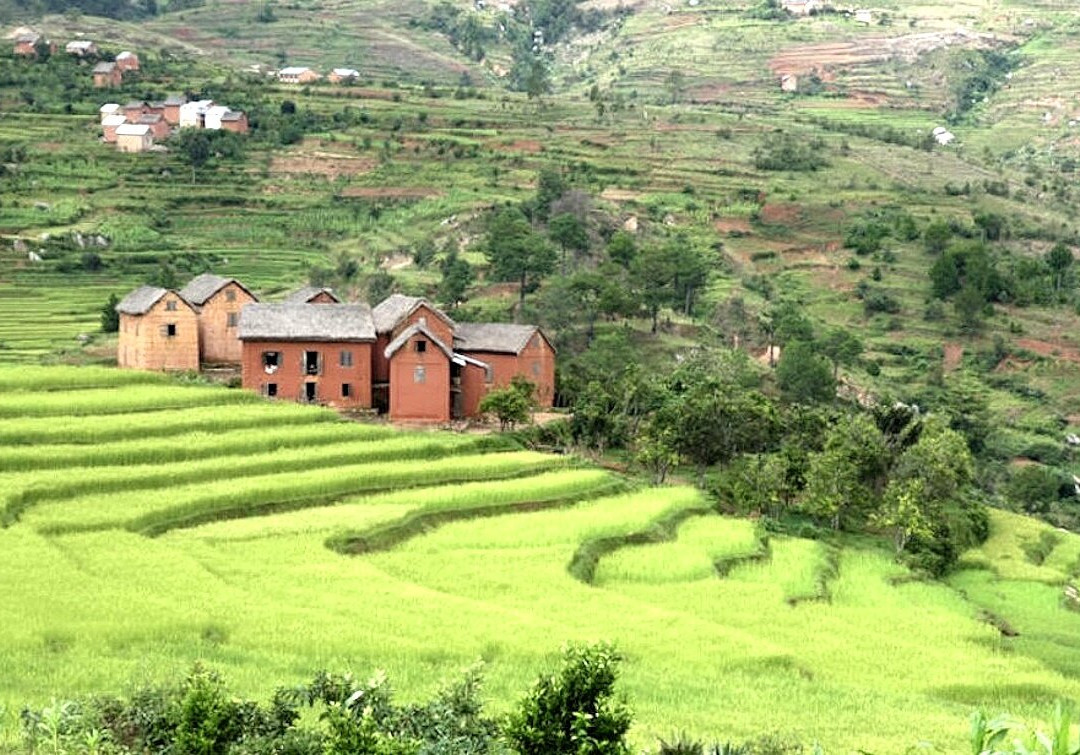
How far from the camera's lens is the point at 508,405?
37344 millimetres

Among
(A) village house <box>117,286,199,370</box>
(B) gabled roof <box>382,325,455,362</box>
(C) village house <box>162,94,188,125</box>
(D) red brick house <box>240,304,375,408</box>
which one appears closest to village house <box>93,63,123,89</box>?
(C) village house <box>162,94,188,125</box>

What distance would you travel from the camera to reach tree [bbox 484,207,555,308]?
168 ft

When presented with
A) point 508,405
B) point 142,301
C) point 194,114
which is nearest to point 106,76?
point 194,114

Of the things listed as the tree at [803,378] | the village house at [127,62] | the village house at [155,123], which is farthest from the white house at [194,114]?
the tree at [803,378]

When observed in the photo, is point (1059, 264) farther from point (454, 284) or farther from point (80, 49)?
point (80, 49)

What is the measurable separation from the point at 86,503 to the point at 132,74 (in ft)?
215

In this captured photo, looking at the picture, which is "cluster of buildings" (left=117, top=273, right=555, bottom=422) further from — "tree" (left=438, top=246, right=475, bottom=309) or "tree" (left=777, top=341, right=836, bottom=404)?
"tree" (left=777, top=341, right=836, bottom=404)

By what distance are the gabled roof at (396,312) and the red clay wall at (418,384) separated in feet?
6.89

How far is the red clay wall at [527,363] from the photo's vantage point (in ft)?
133

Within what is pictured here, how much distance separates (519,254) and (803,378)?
11.6 m

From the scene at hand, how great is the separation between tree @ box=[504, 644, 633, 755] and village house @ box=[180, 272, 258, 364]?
28838mm

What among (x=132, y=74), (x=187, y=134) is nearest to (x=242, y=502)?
(x=187, y=134)

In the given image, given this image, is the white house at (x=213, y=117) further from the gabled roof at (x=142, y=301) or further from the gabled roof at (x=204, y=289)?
the gabled roof at (x=142, y=301)

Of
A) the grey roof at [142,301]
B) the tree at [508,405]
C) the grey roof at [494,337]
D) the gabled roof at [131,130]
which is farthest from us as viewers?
the gabled roof at [131,130]
